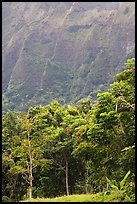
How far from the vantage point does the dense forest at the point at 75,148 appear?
42.9 ft

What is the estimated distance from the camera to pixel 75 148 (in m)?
18.7

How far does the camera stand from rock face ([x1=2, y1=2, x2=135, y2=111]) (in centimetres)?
9856

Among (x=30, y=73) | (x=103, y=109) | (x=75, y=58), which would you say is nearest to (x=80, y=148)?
(x=103, y=109)

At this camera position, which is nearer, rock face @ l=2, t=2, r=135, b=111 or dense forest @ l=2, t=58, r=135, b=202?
dense forest @ l=2, t=58, r=135, b=202

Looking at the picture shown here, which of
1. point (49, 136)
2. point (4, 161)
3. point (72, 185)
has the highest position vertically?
point (49, 136)

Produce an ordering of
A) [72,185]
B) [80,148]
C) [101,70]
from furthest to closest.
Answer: [101,70]
[72,185]
[80,148]

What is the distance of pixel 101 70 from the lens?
101m

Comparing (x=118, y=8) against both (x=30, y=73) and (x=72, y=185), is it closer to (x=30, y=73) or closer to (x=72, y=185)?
(x=30, y=73)

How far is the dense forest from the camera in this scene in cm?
1309

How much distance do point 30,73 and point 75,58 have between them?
17906 millimetres

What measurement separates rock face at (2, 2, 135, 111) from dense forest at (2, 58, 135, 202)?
6040cm

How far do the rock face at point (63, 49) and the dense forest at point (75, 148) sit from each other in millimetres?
60397

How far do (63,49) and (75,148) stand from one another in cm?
11200

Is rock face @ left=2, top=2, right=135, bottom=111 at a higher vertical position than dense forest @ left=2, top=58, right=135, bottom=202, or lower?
higher
